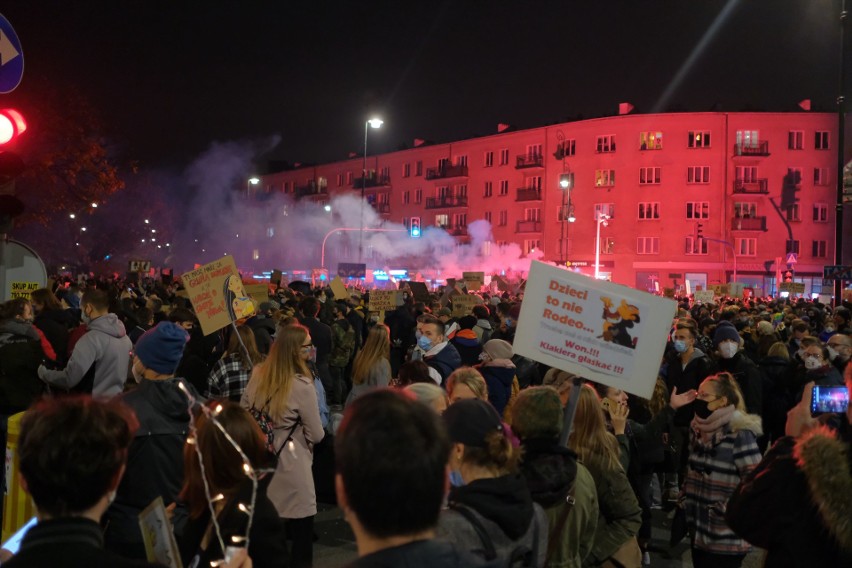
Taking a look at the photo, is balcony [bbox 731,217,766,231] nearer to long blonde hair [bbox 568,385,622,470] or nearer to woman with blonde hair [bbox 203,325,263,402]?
woman with blonde hair [bbox 203,325,263,402]

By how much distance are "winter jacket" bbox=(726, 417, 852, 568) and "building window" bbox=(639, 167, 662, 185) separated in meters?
59.6

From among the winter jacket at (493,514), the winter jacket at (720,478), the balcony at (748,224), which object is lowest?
the winter jacket at (720,478)

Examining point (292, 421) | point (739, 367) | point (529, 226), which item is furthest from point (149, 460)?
point (529, 226)

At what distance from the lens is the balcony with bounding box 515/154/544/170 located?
212 feet

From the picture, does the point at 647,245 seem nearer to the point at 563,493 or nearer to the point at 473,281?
the point at 473,281

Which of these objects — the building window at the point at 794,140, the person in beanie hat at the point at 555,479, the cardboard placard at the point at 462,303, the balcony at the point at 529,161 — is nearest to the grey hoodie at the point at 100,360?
the person in beanie hat at the point at 555,479

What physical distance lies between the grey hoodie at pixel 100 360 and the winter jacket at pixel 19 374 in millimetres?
420

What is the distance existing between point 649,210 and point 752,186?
302 inches

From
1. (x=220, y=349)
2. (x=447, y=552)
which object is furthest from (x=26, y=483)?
(x=220, y=349)

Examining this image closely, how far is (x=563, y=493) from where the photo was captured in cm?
377

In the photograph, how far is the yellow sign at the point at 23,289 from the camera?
8.96 m

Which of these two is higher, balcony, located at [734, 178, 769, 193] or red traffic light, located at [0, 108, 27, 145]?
balcony, located at [734, 178, 769, 193]

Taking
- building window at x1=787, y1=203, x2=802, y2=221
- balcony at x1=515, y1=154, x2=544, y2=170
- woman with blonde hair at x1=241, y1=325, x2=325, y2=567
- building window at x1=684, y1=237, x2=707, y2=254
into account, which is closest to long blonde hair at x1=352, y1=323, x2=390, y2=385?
woman with blonde hair at x1=241, y1=325, x2=325, y2=567

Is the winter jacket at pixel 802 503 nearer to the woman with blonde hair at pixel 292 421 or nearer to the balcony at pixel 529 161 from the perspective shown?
the woman with blonde hair at pixel 292 421
